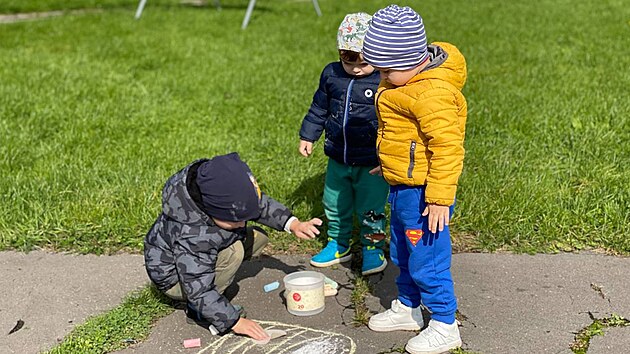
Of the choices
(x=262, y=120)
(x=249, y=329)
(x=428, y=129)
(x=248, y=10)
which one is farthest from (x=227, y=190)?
(x=248, y=10)

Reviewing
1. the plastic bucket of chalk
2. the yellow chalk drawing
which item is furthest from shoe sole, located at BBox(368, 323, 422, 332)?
the plastic bucket of chalk

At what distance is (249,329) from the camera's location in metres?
3.26

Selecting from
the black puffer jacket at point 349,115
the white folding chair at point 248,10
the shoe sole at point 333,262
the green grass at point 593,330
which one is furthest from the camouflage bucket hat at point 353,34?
the white folding chair at point 248,10

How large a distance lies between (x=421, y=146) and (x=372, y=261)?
1.11 meters

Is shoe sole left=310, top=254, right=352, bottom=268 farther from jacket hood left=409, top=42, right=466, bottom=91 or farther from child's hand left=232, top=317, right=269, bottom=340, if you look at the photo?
jacket hood left=409, top=42, right=466, bottom=91

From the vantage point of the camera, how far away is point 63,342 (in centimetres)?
327

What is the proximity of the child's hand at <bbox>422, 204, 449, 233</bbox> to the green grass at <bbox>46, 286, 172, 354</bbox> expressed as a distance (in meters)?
1.38

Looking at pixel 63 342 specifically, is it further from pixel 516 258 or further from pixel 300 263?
pixel 516 258

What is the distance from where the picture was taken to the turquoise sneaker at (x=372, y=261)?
3.87m

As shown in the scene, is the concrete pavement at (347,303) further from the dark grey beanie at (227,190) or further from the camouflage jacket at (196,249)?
the dark grey beanie at (227,190)

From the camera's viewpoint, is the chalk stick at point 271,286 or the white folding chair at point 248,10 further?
the white folding chair at point 248,10

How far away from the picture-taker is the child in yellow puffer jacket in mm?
2812

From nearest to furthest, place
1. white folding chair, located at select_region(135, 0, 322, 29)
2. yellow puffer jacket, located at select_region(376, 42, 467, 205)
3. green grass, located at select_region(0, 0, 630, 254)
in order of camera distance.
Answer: yellow puffer jacket, located at select_region(376, 42, 467, 205)
green grass, located at select_region(0, 0, 630, 254)
white folding chair, located at select_region(135, 0, 322, 29)

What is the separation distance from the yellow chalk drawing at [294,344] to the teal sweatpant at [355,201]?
2.33ft
